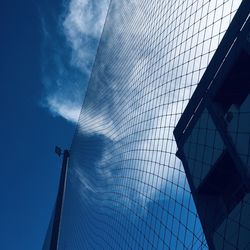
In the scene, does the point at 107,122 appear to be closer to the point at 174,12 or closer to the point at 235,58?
the point at 174,12

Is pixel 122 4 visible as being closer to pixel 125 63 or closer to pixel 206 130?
pixel 125 63

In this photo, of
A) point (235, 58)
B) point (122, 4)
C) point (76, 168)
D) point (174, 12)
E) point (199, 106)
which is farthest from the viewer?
point (76, 168)

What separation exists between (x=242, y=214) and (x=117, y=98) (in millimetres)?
64783

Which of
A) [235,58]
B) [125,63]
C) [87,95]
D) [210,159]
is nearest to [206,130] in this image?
[210,159]

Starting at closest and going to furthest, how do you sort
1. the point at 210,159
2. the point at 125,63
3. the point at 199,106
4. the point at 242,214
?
the point at 242,214 < the point at 210,159 < the point at 199,106 < the point at 125,63

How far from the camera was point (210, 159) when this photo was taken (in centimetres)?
2859

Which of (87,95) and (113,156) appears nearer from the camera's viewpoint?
(113,156)

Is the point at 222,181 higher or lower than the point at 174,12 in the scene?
lower

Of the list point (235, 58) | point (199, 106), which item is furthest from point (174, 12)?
point (235, 58)

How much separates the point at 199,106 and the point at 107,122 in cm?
6458

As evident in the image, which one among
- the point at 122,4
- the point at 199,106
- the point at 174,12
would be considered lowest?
the point at 199,106

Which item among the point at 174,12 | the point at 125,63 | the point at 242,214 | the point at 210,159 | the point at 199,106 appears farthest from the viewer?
the point at 125,63

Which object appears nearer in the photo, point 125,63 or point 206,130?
point 206,130

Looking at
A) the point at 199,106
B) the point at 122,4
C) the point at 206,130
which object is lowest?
the point at 206,130
